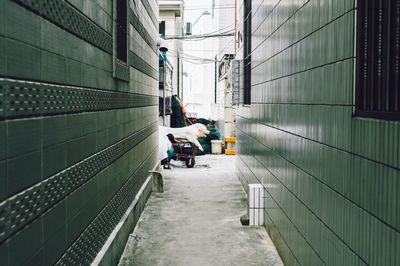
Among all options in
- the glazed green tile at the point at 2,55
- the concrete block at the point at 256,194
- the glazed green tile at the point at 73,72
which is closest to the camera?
the glazed green tile at the point at 2,55

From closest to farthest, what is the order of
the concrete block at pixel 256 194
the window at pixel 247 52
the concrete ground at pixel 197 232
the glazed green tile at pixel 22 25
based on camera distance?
the glazed green tile at pixel 22 25
the concrete ground at pixel 197 232
the concrete block at pixel 256 194
the window at pixel 247 52

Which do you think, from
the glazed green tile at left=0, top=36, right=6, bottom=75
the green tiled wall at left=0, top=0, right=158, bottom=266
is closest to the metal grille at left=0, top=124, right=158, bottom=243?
the green tiled wall at left=0, top=0, right=158, bottom=266

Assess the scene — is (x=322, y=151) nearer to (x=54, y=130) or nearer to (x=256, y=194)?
(x=54, y=130)

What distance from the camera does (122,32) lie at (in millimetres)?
5992

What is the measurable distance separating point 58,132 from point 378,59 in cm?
197

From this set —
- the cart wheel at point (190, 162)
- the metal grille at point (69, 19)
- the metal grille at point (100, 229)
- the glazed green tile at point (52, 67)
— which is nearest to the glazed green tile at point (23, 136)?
the glazed green tile at point (52, 67)

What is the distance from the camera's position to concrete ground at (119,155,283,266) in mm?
5844

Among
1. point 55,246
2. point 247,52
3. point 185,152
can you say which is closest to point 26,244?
point 55,246

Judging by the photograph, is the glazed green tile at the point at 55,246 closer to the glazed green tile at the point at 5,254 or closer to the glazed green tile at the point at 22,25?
the glazed green tile at the point at 5,254

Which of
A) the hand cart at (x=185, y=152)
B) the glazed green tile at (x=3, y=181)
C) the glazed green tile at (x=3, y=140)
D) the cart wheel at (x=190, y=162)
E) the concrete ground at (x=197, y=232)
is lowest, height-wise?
the concrete ground at (x=197, y=232)

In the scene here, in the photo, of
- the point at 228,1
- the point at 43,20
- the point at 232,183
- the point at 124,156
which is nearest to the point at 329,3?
the point at 43,20

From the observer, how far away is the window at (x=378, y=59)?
2619 millimetres

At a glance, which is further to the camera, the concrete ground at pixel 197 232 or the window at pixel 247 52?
the window at pixel 247 52

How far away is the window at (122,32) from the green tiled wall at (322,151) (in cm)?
189
